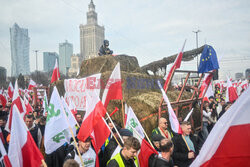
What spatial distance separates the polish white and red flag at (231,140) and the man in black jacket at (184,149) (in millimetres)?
1737

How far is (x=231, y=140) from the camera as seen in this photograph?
2.05 m

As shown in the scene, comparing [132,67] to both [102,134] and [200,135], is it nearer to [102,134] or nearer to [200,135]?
[200,135]

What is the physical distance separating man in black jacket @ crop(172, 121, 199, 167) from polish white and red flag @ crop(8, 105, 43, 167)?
2289 mm

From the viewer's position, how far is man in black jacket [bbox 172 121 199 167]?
3.79m

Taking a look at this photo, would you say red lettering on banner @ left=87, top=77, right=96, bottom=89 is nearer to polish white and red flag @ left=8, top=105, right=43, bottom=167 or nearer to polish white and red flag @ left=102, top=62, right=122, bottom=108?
polish white and red flag @ left=102, top=62, right=122, bottom=108

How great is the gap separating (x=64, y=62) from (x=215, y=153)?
157 metres

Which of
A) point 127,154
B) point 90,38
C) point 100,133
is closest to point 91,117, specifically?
point 100,133

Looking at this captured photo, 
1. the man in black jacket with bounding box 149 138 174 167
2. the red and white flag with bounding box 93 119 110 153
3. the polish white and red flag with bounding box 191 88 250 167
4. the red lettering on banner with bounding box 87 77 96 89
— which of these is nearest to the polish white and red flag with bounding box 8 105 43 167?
the red and white flag with bounding box 93 119 110 153

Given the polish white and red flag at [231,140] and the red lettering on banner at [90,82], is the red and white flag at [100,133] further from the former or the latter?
the red lettering on banner at [90,82]

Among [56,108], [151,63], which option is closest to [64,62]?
[151,63]

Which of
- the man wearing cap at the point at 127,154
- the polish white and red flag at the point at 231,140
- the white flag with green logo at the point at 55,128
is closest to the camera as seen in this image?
the polish white and red flag at the point at 231,140

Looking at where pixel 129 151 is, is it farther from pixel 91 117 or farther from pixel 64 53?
pixel 64 53

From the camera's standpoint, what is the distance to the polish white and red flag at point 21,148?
2.98 m

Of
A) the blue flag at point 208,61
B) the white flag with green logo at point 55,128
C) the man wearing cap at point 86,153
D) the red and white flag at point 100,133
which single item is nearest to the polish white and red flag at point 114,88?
the red and white flag at point 100,133
